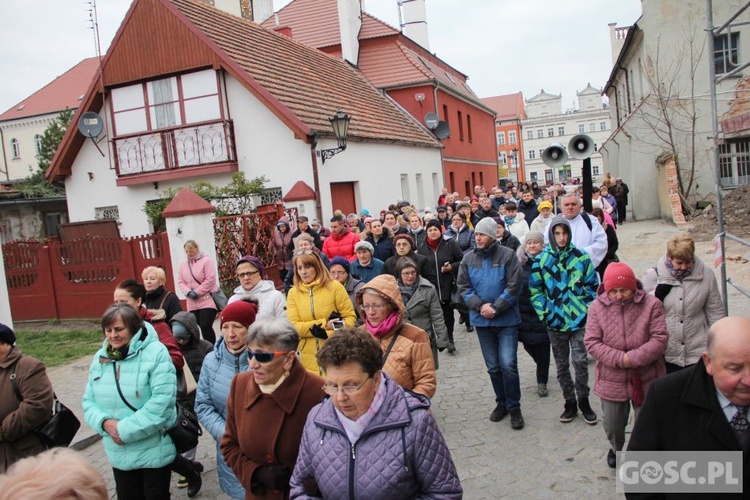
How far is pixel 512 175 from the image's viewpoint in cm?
9500

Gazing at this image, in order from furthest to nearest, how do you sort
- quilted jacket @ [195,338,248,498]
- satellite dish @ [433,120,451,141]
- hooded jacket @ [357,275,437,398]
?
satellite dish @ [433,120,451,141]
hooded jacket @ [357,275,437,398]
quilted jacket @ [195,338,248,498]

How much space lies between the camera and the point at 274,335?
3301 mm

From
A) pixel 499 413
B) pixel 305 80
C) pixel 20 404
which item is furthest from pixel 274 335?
pixel 305 80

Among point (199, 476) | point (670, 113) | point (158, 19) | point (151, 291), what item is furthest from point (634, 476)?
point (670, 113)

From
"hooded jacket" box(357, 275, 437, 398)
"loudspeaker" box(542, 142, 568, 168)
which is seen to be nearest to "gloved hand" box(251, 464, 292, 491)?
"hooded jacket" box(357, 275, 437, 398)

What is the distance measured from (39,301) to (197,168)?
5.14 meters

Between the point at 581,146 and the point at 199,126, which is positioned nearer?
the point at 581,146

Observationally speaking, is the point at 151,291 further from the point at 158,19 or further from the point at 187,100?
the point at 158,19

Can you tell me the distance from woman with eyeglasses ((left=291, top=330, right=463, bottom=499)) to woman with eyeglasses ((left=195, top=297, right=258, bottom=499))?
4.04ft

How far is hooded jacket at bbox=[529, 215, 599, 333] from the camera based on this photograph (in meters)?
5.57

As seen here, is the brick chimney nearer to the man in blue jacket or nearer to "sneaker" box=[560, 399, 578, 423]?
the man in blue jacket

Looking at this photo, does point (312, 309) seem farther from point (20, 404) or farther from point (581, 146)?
point (581, 146)

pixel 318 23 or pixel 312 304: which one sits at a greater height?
pixel 318 23

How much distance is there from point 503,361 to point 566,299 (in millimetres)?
855
